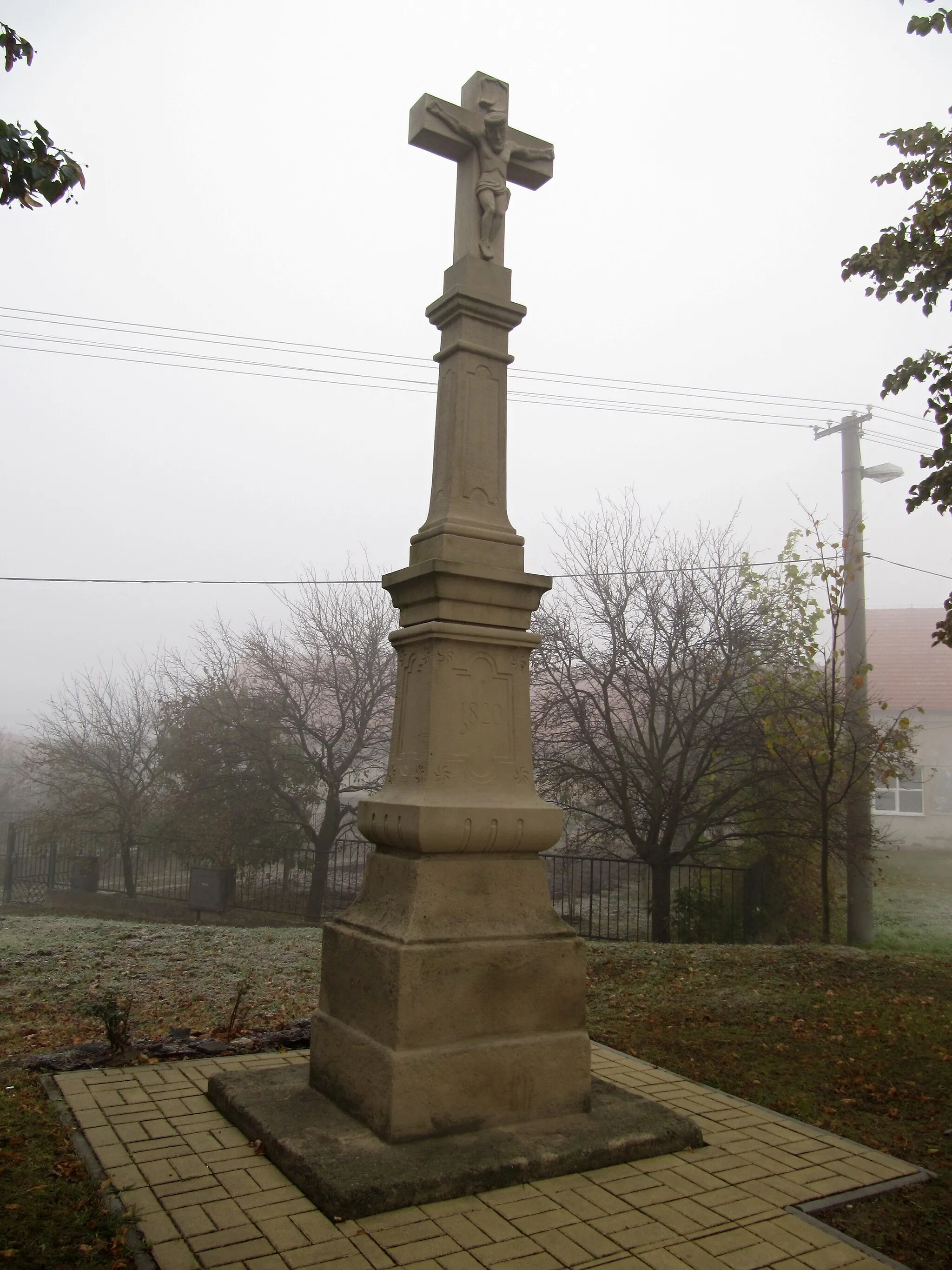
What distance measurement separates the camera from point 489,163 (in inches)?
201

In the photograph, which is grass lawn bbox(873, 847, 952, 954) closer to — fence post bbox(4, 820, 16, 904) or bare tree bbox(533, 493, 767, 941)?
bare tree bbox(533, 493, 767, 941)

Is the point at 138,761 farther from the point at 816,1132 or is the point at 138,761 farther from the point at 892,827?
the point at 816,1132

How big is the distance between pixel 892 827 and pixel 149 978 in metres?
21.2

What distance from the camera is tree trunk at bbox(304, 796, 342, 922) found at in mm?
17469

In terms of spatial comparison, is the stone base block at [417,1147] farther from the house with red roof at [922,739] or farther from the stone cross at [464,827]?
the house with red roof at [922,739]

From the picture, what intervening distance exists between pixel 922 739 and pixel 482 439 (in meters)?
23.8

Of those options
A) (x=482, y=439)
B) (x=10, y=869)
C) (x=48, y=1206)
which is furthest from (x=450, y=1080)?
(x=10, y=869)

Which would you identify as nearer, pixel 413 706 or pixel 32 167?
pixel 32 167

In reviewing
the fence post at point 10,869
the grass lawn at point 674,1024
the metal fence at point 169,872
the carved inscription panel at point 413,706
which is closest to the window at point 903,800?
the metal fence at point 169,872

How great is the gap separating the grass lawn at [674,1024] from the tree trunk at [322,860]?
674 cm

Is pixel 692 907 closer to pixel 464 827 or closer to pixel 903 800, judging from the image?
pixel 464 827

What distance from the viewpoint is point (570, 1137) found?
3.98 metres

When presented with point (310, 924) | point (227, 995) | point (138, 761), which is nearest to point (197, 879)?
point (310, 924)

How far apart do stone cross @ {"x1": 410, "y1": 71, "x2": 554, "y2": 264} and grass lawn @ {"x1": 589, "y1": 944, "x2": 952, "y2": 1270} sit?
459 centimetres
